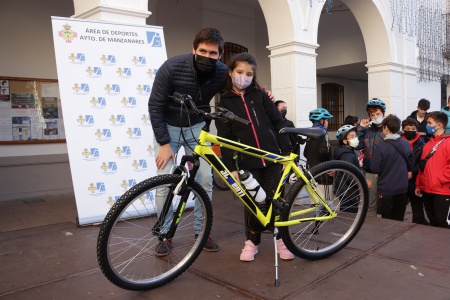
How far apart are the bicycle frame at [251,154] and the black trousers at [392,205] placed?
5.35ft

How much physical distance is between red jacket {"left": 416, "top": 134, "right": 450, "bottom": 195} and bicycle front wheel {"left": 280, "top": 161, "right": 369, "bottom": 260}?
49.1 inches

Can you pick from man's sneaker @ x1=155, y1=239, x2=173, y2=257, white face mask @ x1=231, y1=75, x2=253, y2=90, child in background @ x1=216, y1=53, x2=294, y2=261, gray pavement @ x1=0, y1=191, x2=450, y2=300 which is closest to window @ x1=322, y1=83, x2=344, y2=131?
gray pavement @ x1=0, y1=191, x2=450, y2=300

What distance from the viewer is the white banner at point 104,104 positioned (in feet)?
12.7

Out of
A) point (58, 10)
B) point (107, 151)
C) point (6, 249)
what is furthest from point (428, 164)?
point (58, 10)

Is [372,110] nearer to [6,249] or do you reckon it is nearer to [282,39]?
[282,39]

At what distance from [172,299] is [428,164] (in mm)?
3163

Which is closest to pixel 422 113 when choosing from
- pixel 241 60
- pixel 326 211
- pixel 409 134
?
pixel 409 134

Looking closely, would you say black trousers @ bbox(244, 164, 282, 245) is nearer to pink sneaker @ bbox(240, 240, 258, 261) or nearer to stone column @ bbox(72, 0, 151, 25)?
pink sneaker @ bbox(240, 240, 258, 261)

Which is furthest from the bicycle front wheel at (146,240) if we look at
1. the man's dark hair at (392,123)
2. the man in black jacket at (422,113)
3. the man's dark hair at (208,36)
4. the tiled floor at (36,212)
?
the man in black jacket at (422,113)

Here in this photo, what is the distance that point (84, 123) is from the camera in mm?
3938

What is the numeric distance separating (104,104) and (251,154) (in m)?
2.21

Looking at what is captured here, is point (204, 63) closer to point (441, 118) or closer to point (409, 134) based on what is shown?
point (441, 118)

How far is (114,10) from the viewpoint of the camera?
4.31m

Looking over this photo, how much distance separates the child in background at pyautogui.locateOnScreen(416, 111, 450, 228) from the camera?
3.88m
